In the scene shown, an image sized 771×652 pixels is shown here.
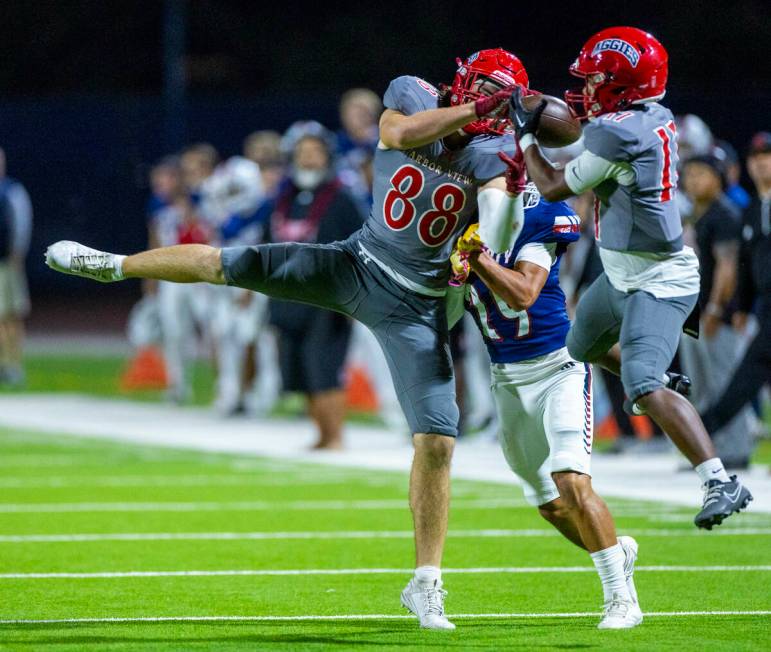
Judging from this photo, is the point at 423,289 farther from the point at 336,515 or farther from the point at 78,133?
the point at 78,133

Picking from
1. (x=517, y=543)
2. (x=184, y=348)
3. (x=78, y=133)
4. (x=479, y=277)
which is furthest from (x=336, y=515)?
(x=78, y=133)

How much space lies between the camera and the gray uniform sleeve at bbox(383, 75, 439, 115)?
646 cm

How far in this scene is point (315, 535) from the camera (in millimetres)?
8844

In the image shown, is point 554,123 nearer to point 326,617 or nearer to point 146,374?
point 326,617

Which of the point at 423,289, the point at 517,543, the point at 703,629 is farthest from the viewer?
the point at 517,543

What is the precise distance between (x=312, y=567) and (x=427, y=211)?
2039 mm

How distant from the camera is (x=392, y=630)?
6227mm

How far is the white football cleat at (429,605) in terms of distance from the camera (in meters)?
6.21

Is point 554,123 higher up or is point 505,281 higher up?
point 554,123

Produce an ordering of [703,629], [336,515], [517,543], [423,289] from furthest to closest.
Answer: [336,515] < [517,543] < [423,289] < [703,629]

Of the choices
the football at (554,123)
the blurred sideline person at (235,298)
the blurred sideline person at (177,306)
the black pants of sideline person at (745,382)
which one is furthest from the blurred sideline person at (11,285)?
the football at (554,123)

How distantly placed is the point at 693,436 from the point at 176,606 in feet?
7.03

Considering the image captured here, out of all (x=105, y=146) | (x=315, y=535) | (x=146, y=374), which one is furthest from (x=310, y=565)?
(x=105, y=146)

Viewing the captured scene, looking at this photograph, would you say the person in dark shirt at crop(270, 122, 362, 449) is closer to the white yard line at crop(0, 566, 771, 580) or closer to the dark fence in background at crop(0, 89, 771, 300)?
the white yard line at crop(0, 566, 771, 580)
